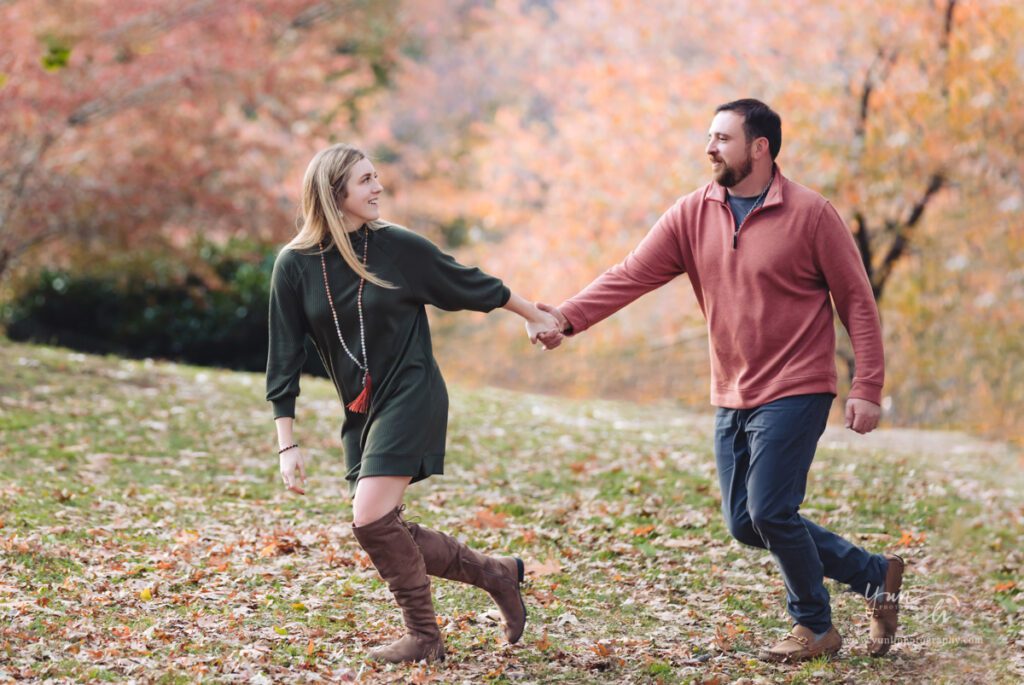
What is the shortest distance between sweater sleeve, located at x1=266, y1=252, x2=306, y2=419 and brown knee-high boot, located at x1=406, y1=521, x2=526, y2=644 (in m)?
0.66

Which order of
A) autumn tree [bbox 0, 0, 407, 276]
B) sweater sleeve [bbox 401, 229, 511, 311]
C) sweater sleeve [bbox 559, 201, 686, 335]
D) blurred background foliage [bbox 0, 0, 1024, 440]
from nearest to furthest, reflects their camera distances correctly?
sweater sleeve [bbox 401, 229, 511, 311]
sweater sleeve [bbox 559, 201, 686, 335]
autumn tree [bbox 0, 0, 407, 276]
blurred background foliage [bbox 0, 0, 1024, 440]

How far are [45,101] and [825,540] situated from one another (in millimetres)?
8923

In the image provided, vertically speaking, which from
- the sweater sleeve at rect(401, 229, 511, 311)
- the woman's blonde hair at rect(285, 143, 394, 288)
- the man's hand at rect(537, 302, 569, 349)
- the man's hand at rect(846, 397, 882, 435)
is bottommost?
the man's hand at rect(846, 397, 882, 435)

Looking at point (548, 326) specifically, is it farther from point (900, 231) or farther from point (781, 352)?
point (900, 231)

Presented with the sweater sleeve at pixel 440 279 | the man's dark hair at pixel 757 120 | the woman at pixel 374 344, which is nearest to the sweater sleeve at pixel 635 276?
the man's dark hair at pixel 757 120

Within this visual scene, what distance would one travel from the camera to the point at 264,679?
417 cm

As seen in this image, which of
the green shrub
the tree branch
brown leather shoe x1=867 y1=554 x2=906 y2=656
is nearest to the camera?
brown leather shoe x1=867 y1=554 x2=906 y2=656

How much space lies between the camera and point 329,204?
419 centimetres

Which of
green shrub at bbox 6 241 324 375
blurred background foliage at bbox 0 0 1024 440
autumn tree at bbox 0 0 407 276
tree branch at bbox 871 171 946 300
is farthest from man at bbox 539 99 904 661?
green shrub at bbox 6 241 324 375

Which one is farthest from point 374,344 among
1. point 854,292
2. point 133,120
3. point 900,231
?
point 900,231

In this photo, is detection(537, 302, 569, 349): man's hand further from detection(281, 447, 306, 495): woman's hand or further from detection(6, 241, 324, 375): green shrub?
detection(6, 241, 324, 375): green shrub

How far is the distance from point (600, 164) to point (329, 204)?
12030 millimetres

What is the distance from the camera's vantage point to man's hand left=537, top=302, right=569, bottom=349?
488 cm

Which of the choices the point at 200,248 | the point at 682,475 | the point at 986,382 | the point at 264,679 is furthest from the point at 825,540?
the point at 200,248
